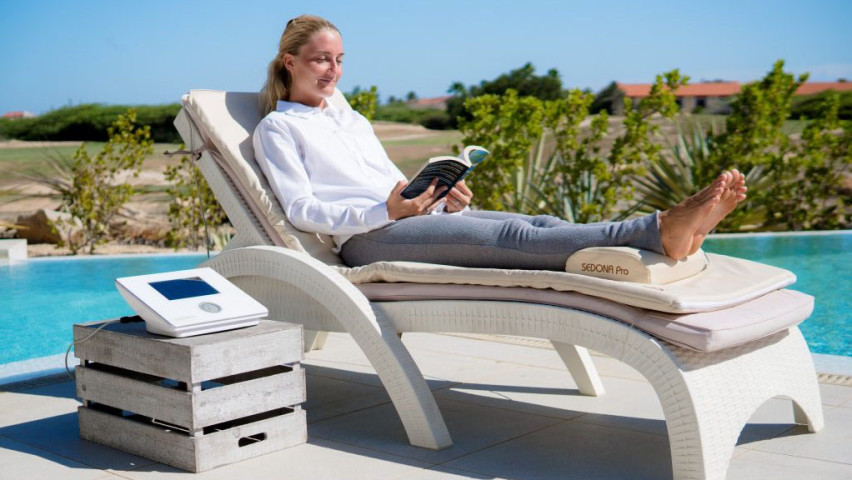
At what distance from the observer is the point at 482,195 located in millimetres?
8250

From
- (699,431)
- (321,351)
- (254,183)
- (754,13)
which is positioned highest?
(754,13)

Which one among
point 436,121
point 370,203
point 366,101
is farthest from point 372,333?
point 436,121

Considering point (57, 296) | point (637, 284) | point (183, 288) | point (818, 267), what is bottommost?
point (57, 296)

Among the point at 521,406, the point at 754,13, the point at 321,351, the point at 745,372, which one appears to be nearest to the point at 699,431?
the point at 745,372

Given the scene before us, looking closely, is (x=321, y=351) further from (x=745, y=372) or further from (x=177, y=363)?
(x=745, y=372)

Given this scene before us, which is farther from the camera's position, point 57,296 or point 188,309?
point 57,296

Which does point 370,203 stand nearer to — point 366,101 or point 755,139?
point 366,101

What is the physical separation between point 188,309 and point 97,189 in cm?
765

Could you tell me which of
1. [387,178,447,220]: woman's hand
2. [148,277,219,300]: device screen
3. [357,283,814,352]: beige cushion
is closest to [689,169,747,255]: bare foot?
[357,283,814,352]: beige cushion

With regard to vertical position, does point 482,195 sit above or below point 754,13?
below

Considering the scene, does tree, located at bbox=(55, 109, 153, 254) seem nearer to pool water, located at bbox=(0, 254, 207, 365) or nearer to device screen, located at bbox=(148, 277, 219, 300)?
pool water, located at bbox=(0, 254, 207, 365)

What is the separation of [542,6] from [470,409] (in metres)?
64.4

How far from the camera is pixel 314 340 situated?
4102mm

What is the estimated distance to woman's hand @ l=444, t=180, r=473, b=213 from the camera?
3529 mm
